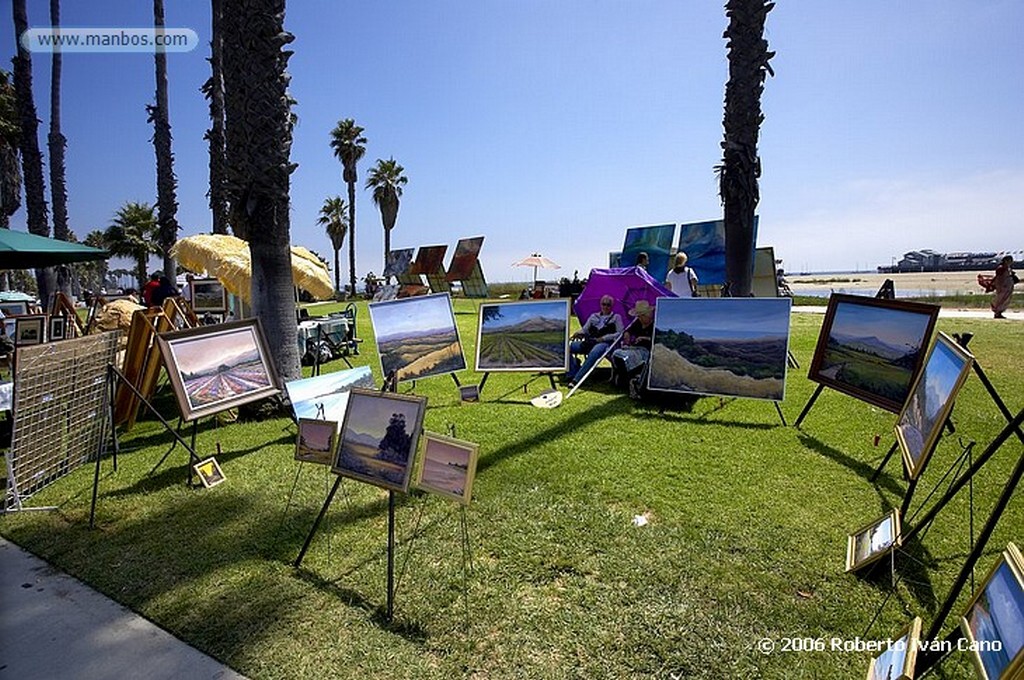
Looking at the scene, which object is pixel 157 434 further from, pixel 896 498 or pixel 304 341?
pixel 896 498

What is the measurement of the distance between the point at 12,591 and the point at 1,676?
2.95 feet

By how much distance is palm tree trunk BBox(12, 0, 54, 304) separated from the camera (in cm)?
1563

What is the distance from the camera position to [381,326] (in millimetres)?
6586

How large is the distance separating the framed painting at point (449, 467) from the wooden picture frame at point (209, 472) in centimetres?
252

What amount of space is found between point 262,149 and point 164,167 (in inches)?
605

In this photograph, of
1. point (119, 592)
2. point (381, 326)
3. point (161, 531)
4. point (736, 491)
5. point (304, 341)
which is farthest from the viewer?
point (304, 341)

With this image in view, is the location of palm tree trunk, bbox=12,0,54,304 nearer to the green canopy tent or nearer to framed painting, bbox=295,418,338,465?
the green canopy tent

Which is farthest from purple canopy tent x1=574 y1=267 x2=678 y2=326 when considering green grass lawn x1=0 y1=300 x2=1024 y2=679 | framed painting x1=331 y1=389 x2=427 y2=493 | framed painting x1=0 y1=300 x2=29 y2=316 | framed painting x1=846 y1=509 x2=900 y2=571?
framed painting x1=0 y1=300 x2=29 y2=316

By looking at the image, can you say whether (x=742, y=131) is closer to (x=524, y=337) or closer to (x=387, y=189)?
(x=524, y=337)

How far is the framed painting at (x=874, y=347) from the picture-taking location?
4402 mm

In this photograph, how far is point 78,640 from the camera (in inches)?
102

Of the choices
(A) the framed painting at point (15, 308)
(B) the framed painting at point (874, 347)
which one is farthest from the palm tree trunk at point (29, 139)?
(B) the framed painting at point (874, 347)

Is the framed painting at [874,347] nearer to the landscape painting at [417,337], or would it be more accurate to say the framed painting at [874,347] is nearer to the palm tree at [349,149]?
the landscape painting at [417,337]

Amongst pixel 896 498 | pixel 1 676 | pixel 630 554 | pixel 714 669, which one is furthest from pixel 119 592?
pixel 896 498
